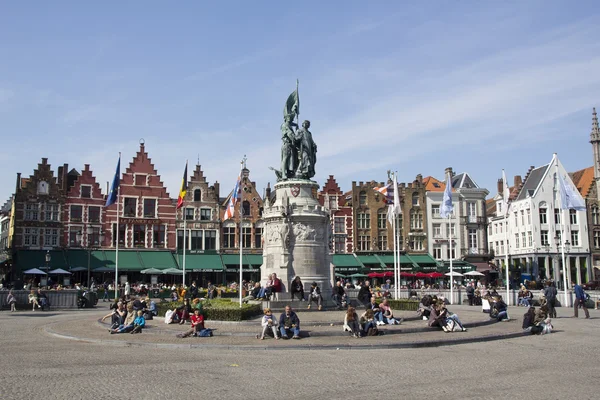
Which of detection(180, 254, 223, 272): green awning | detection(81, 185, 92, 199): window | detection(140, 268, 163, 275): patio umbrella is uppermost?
detection(81, 185, 92, 199): window

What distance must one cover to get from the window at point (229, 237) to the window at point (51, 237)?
15827 mm

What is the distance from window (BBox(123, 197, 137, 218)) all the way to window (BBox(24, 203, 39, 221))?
7.86 m

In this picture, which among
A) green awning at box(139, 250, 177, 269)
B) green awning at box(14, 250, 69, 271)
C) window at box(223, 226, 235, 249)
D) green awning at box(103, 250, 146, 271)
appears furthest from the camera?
window at box(223, 226, 235, 249)

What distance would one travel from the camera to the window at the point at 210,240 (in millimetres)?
58562

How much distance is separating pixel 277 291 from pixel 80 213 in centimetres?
3737

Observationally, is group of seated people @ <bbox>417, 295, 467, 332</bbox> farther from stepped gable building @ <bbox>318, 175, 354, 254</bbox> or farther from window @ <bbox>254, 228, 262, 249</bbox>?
stepped gable building @ <bbox>318, 175, 354, 254</bbox>

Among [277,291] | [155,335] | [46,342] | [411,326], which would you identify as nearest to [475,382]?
[411,326]

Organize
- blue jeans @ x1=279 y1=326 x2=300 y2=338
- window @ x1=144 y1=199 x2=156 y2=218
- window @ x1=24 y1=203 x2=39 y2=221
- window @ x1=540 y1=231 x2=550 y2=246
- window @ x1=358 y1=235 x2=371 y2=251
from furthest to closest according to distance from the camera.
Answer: window @ x1=540 y1=231 x2=550 y2=246
window @ x1=358 y1=235 x2=371 y2=251
window @ x1=144 y1=199 x2=156 y2=218
window @ x1=24 y1=203 x2=39 y2=221
blue jeans @ x1=279 y1=326 x2=300 y2=338

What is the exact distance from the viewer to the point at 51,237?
54.2 metres

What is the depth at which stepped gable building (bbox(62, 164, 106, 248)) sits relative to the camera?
5497 cm

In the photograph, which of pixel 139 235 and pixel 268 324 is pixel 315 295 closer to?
pixel 268 324

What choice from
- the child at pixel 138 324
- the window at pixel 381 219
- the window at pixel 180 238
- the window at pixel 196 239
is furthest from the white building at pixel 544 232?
the child at pixel 138 324

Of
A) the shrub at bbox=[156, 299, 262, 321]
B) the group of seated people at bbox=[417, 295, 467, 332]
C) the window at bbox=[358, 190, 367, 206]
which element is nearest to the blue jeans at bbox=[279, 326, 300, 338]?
the shrub at bbox=[156, 299, 262, 321]

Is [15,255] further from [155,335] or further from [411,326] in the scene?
[411,326]
